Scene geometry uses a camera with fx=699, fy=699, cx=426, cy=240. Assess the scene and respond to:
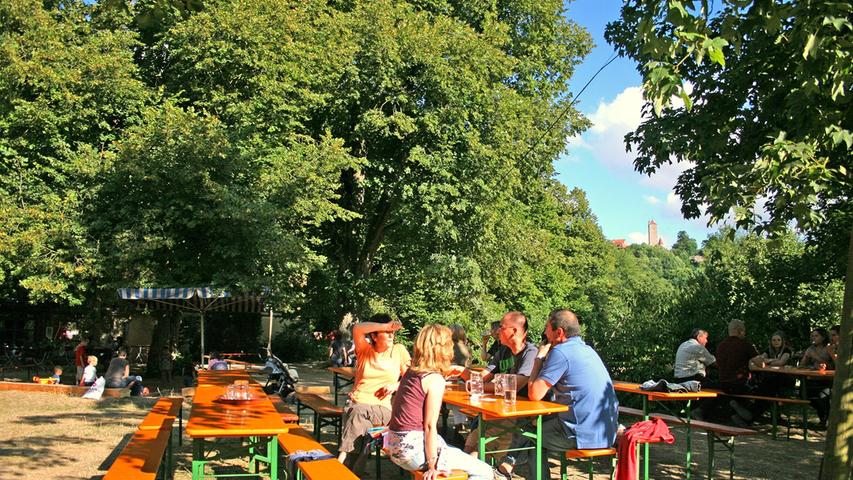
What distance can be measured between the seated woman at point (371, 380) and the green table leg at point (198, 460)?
1276 millimetres

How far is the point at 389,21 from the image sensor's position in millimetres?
18375

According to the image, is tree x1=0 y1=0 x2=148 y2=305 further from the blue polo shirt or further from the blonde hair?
the blue polo shirt

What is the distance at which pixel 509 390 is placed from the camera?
4.97 meters

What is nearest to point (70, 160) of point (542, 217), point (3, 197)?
point (3, 197)

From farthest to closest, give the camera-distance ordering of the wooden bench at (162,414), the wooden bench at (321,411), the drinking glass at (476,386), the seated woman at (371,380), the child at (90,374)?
the child at (90,374) < the wooden bench at (321,411) < the wooden bench at (162,414) < the seated woman at (371,380) < the drinking glass at (476,386)

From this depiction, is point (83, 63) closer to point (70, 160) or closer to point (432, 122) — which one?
point (70, 160)

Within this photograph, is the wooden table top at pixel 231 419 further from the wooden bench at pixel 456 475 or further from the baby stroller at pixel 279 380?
the baby stroller at pixel 279 380

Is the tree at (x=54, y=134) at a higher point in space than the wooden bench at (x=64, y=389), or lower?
higher

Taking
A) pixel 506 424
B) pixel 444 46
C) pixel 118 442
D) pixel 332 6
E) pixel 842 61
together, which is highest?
pixel 332 6

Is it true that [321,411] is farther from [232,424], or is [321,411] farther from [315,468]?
[315,468]

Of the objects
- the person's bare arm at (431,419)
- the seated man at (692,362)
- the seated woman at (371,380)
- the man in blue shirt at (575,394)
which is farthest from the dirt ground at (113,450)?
the person's bare arm at (431,419)

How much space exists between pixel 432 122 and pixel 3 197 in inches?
385

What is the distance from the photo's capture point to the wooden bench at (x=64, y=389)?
1280 cm

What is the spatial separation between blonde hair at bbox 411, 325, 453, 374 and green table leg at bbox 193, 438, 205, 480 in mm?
1521
